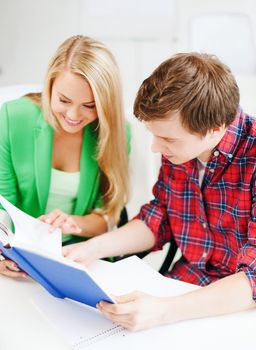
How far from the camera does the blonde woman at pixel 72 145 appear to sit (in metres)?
1.43

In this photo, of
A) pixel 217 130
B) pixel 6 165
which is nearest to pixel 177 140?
pixel 217 130

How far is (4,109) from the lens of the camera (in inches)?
60.3

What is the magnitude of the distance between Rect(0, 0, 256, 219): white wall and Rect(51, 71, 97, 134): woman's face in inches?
65.8

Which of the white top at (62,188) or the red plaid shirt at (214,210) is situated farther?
the white top at (62,188)

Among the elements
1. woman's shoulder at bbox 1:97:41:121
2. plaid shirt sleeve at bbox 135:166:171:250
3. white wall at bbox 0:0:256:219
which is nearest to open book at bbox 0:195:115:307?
plaid shirt sleeve at bbox 135:166:171:250

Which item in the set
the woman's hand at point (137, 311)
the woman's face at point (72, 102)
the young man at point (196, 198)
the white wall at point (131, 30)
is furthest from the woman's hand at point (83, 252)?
the white wall at point (131, 30)

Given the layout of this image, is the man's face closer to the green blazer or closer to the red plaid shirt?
the red plaid shirt

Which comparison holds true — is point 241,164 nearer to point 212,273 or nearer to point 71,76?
point 212,273

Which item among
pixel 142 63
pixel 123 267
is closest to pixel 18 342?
pixel 123 267

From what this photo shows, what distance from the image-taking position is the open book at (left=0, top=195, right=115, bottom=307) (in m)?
0.94

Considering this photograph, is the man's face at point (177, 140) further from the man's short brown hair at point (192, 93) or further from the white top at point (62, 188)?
the white top at point (62, 188)

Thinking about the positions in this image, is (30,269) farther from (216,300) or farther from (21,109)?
(21,109)

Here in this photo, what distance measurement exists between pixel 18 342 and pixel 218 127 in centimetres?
61

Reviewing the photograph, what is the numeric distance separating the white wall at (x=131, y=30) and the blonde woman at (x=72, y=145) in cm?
157
